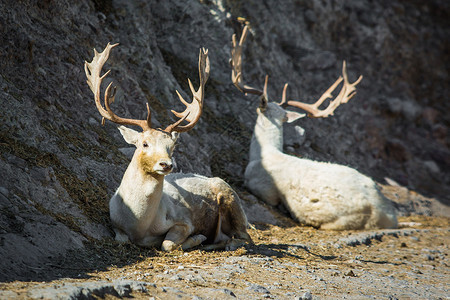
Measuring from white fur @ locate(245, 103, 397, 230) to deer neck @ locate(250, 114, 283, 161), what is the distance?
25 centimetres

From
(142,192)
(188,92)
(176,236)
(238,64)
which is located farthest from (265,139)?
(142,192)

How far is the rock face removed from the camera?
6.29m

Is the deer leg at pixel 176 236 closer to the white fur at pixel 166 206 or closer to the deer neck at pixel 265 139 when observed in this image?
the white fur at pixel 166 206

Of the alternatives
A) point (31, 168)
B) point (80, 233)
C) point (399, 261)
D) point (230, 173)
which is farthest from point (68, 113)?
point (399, 261)

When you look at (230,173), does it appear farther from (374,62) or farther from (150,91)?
(374,62)

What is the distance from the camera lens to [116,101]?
9.79 metres

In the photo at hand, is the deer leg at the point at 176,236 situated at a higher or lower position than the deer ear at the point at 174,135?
lower

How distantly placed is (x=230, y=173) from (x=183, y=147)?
6.26ft

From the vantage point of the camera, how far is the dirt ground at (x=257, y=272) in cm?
430

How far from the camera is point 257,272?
558 centimetres

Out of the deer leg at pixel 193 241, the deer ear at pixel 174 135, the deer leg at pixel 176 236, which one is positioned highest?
the deer ear at pixel 174 135

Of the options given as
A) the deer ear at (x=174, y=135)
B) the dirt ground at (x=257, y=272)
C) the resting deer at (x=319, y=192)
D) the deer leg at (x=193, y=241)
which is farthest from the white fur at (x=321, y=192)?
the deer ear at (x=174, y=135)

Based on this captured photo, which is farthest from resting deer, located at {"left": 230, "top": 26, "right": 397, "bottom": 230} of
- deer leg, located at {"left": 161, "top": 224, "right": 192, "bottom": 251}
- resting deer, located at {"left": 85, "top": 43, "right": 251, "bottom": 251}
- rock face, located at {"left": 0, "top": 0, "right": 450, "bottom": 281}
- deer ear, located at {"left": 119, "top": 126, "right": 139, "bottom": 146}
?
deer ear, located at {"left": 119, "top": 126, "right": 139, "bottom": 146}

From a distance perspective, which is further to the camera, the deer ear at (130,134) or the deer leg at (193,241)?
the deer leg at (193,241)
